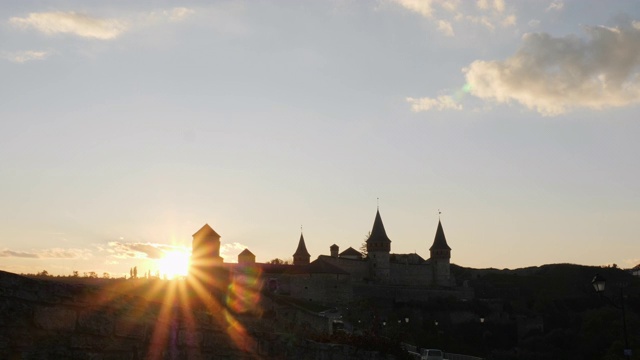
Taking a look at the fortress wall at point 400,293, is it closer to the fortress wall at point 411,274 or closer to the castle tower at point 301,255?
the fortress wall at point 411,274

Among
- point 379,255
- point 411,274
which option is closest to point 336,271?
point 379,255

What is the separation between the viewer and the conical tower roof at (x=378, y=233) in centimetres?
8469

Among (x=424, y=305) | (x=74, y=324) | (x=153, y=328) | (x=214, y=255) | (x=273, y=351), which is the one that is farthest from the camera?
(x=424, y=305)

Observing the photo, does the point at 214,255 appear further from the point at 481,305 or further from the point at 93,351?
the point at 93,351

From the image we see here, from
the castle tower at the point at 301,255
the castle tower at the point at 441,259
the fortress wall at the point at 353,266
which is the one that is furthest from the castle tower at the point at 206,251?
the castle tower at the point at 441,259

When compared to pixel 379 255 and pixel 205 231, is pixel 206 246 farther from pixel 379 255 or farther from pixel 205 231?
pixel 379 255

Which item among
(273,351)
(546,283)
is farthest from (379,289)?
(273,351)

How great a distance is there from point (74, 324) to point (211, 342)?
2056 millimetres

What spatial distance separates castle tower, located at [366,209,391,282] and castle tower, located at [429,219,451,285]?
7.82m

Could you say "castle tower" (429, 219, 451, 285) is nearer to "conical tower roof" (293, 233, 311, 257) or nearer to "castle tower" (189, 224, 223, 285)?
"conical tower roof" (293, 233, 311, 257)

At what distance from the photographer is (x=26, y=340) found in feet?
20.0

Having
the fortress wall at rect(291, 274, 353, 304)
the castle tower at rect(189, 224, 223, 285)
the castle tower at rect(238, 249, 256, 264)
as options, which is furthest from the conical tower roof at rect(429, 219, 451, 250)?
the castle tower at rect(189, 224, 223, 285)

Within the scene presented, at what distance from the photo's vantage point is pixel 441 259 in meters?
88.9

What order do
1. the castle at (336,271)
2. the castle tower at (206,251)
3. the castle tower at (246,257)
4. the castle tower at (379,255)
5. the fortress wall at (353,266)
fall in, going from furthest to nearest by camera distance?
the castle tower at (379,255) < the fortress wall at (353,266) < the castle tower at (246,257) < the castle at (336,271) < the castle tower at (206,251)
